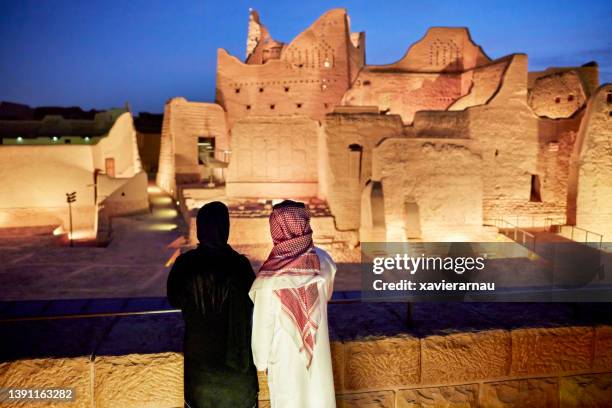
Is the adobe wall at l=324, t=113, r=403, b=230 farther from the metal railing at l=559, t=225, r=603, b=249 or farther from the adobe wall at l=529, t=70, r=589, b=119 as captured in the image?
the adobe wall at l=529, t=70, r=589, b=119

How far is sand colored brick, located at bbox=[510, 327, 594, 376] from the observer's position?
2.67 meters

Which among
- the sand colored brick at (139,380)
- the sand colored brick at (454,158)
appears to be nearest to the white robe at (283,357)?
the sand colored brick at (139,380)

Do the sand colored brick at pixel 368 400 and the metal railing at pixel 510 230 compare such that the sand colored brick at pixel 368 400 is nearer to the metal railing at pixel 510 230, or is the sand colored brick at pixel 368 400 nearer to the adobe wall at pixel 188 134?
the metal railing at pixel 510 230

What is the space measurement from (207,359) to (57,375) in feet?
2.83

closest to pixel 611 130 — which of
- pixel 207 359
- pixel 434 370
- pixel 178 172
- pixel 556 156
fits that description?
pixel 556 156

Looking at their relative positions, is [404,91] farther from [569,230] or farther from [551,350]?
[551,350]

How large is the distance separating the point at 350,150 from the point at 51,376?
1390cm

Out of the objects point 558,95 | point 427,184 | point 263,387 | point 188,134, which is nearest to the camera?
point 263,387

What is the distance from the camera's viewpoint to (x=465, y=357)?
2641 mm

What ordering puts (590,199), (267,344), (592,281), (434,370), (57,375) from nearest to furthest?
(267,344) < (57,375) < (434,370) < (592,281) < (590,199)

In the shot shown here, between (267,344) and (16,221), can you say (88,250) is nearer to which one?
(16,221)

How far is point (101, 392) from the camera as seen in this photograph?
234 cm

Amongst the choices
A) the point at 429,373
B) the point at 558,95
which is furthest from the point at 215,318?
the point at 558,95

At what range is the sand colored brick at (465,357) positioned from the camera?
8.54 ft
